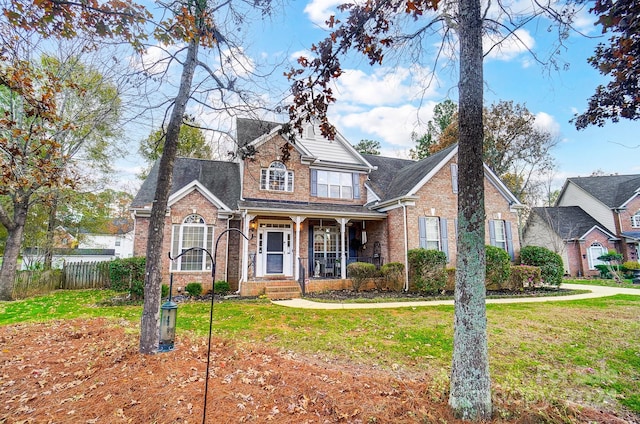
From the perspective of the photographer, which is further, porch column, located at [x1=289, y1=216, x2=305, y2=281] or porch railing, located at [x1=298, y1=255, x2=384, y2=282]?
porch railing, located at [x1=298, y1=255, x2=384, y2=282]

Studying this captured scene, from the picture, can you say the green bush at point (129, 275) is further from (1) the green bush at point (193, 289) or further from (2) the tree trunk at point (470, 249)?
(2) the tree trunk at point (470, 249)

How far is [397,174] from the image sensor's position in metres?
18.6

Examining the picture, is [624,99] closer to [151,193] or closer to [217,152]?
[217,152]

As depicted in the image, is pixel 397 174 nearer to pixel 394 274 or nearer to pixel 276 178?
pixel 394 274

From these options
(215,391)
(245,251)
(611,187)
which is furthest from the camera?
(611,187)

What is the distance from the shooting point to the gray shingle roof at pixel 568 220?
2370 centimetres

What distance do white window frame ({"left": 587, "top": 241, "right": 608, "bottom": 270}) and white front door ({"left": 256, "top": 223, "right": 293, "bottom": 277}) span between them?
24345mm

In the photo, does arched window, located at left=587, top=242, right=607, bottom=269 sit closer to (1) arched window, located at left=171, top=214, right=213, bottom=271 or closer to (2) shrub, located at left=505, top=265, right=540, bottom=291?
(2) shrub, located at left=505, top=265, right=540, bottom=291

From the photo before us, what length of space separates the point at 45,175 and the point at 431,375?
7.42 meters

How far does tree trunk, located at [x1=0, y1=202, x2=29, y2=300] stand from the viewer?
40.6ft

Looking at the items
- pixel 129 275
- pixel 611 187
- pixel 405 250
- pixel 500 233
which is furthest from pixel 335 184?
pixel 611 187

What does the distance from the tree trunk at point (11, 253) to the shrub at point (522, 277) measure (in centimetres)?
2145

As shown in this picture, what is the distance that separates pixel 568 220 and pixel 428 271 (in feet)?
68.2

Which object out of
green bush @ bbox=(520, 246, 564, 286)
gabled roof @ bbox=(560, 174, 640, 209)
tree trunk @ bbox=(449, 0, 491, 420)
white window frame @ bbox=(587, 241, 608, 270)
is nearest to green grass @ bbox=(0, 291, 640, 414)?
tree trunk @ bbox=(449, 0, 491, 420)
